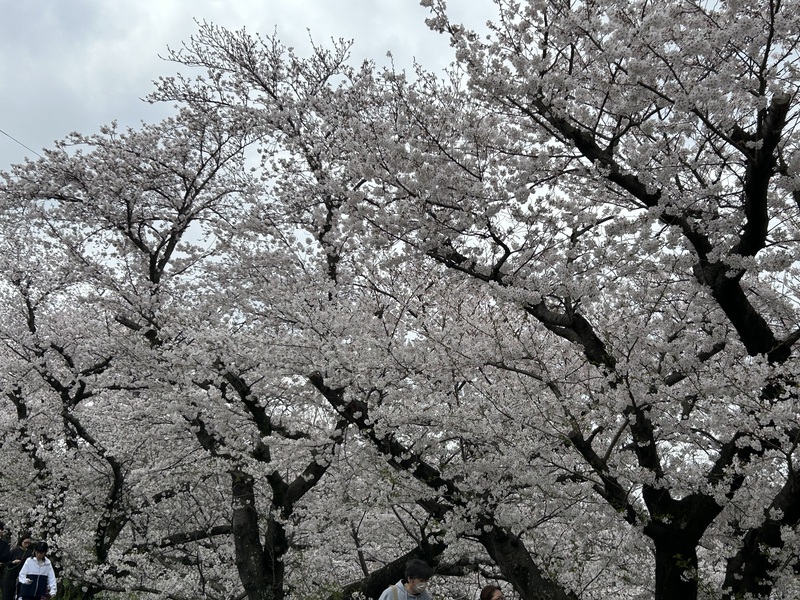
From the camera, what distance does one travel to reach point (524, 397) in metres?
5.96

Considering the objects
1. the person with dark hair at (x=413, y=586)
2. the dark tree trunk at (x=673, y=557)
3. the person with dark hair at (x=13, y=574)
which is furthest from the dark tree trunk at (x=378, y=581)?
the person with dark hair at (x=13, y=574)

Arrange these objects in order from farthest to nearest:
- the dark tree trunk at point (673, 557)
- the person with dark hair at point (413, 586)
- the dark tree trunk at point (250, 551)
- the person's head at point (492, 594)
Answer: the dark tree trunk at point (250, 551) → the dark tree trunk at point (673, 557) → the person with dark hair at point (413, 586) → the person's head at point (492, 594)

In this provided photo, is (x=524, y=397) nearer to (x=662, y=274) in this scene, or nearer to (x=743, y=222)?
(x=662, y=274)

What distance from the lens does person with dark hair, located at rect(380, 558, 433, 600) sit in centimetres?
425

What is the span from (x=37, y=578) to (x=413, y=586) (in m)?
5.69

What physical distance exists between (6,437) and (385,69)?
1104cm

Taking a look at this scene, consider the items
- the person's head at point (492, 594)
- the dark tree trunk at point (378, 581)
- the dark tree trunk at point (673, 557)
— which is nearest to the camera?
the person's head at point (492, 594)

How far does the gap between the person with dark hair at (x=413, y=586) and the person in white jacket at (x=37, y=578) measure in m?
5.49

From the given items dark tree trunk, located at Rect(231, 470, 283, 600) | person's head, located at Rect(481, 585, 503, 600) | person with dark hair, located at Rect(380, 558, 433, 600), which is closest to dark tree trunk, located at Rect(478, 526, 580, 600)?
person with dark hair, located at Rect(380, 558, 433, 600)

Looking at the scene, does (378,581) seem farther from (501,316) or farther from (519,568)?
(501,316)

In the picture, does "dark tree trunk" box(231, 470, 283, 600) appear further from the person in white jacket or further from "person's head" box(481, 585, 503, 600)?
"person's head" box(481, 585, 503, 600)

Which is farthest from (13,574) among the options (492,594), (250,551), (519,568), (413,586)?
(492,594)

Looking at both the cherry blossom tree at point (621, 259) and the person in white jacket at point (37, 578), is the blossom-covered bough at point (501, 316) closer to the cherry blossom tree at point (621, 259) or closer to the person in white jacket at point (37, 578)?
the cherry blossom tree at point (621, 259)

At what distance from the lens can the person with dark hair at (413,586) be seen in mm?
4250
